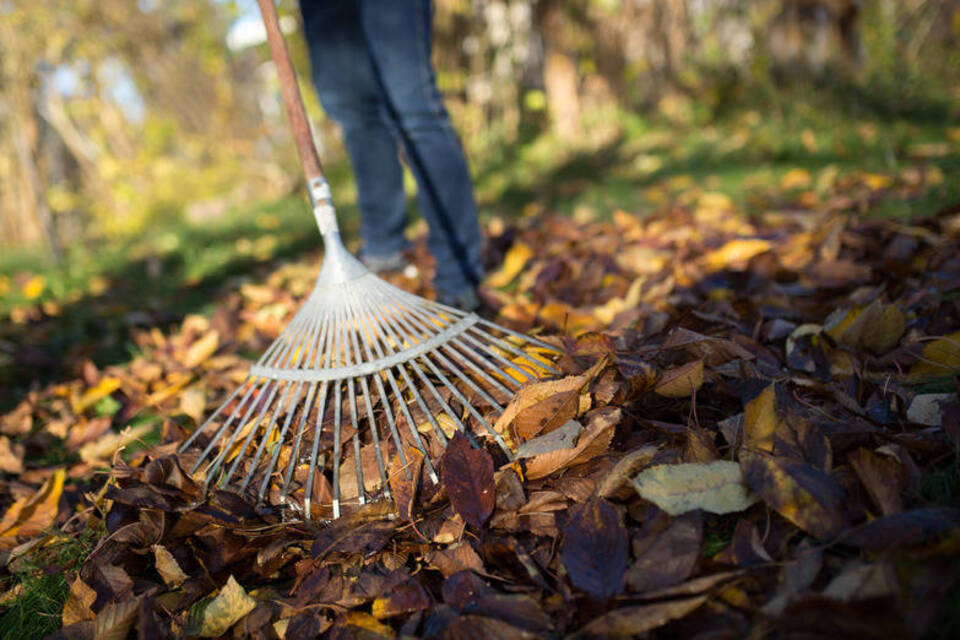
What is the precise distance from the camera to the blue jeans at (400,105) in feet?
5.70

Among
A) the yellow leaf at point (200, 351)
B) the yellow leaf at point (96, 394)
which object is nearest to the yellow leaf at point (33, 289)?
the yellow leaf at point (96, 394)

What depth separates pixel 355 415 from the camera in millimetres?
1117

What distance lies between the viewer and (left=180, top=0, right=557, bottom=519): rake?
1047mm

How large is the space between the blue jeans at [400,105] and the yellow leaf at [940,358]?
120cm

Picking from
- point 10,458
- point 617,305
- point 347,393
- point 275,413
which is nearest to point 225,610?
point 275,413

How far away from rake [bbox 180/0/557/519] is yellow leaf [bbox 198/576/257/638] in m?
0.16

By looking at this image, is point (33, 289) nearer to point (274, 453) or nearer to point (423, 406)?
point (274, 453)

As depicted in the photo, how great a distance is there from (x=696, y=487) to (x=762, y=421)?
0.55 feet

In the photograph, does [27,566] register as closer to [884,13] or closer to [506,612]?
[506,612]

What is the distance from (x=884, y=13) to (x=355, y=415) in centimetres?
583

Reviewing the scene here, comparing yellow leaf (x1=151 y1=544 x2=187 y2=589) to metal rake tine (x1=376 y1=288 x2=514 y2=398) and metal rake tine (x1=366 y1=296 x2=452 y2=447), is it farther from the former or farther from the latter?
metal rake tine (x1=376 y1=288 x2=514 y2=398)

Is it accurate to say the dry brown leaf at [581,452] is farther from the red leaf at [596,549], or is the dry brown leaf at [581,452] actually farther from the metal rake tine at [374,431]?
the metal rake tine at [374,431]

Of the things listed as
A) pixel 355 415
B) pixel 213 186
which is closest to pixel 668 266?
pixel 355 415

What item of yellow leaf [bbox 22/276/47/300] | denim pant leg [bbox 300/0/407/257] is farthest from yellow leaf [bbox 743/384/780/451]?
yellow leaf [bbox 22/276/47/300]
